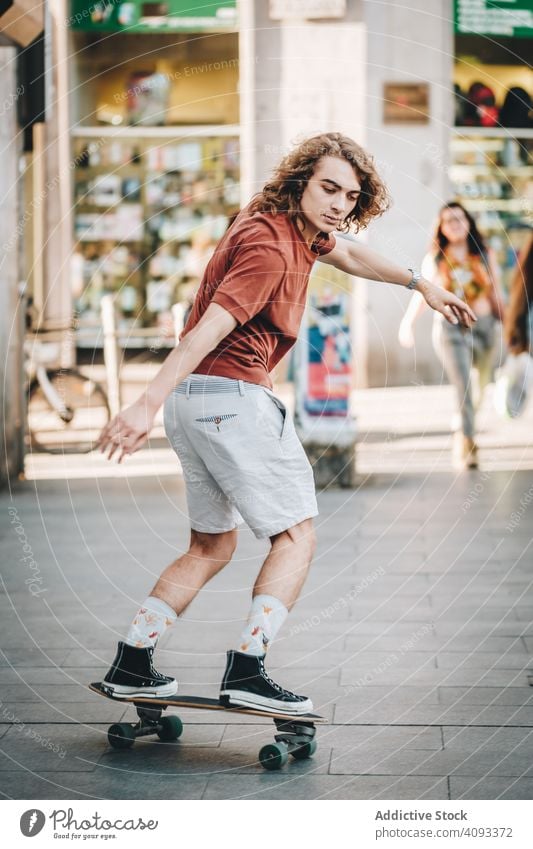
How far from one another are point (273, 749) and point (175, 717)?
0.44 meters

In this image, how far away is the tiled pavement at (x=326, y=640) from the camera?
4.16 metres

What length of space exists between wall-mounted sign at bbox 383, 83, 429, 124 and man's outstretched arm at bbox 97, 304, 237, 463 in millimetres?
11355

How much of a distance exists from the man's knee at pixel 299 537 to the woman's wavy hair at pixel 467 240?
5578mm

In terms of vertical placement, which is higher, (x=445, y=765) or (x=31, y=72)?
(x=31, y=72)

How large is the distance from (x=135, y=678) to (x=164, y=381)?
110 centimetres

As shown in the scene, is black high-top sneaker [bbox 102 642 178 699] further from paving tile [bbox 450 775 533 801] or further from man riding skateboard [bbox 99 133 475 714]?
paving tile [bbox 450 775 533 801]

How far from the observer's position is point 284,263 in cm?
422

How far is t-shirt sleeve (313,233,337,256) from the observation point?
15.1ft

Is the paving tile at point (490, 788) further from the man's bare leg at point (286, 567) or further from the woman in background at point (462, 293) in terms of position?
the woman in background at point (462, 293)

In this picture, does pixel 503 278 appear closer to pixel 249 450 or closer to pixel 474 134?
pixel 474 134

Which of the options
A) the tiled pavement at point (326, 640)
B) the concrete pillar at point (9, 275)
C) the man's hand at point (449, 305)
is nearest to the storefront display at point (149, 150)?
the concrete pillar at point (9, 275)
